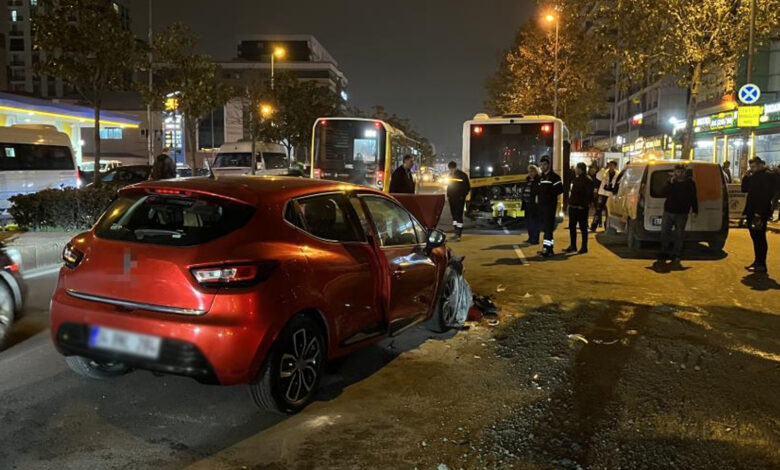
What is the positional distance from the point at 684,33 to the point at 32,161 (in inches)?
748

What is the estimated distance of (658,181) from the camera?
40.2 feet

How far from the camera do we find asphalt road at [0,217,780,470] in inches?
153

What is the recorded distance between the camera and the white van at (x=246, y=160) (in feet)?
87.8

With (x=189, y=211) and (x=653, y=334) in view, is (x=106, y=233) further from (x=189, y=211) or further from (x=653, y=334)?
(x=653, y=334)

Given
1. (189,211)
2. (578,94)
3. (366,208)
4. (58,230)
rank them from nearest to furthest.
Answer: (189,211) < (366,208) < (58,230) < (578,94)

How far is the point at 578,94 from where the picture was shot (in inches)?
1698

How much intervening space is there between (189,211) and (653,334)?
4.71m

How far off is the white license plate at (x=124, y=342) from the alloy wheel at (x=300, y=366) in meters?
0.80

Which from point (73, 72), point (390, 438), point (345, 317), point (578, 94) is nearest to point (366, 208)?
point (345, 317)

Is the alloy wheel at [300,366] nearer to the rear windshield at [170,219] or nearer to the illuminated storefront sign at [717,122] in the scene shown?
the rear windshield at [170,219]

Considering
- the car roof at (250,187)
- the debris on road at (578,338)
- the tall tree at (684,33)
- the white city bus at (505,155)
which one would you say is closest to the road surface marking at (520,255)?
the white city bus at (505,155)

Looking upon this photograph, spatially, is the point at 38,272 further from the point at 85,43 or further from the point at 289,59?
the point at 289,59

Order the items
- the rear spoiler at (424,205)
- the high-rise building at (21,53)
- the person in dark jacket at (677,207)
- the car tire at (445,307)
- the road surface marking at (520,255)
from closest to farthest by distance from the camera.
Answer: the car tire at (445,307), the rear spoiler at (424,205), the person in dark jacket at (677,207), the road surface marking at (520,255), the high-rise building at (21,53)

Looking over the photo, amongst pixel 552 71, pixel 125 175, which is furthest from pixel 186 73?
A: pixel 552 71
